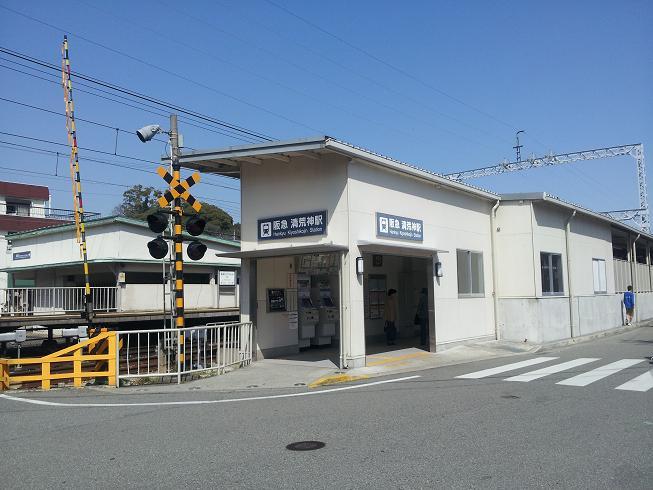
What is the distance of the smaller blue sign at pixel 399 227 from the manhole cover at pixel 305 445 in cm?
804

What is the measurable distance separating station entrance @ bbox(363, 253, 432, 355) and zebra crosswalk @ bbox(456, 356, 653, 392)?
3.57 metres

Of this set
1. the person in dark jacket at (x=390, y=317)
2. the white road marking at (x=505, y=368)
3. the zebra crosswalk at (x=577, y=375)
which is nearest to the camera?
the zebra crosswalk at (x=577, y=375)

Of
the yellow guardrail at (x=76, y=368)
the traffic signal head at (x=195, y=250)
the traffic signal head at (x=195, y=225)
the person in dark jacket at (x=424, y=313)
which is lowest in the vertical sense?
the yellow guardrail at (x=76, y=368)

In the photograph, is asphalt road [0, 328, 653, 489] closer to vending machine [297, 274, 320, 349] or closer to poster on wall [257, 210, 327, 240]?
poster on wall [257, 210, 327, 240]

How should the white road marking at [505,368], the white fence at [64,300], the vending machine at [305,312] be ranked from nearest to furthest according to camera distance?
1. the white road marking at [505,368]
2. the vending machine at [305,312]
3. the white fence at [64,300]

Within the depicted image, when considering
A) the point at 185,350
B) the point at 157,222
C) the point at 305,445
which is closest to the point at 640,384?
the point at 305,445

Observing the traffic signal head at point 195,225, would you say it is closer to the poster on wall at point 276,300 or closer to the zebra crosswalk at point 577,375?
the poster on wall at point 276,300

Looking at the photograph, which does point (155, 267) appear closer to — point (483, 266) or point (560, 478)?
point (483, 266)

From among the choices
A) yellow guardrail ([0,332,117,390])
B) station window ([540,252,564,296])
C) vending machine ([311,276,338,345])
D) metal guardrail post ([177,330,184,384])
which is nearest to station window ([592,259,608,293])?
station window ([540,252,564,296])

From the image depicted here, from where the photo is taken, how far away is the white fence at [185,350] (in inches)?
465

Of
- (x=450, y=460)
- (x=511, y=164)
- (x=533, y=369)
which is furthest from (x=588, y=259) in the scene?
(x=511, y=164)

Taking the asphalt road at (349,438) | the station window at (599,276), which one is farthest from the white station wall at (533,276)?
the asphalt road at (349,438)

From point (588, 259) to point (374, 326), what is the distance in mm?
10825

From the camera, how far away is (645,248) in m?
35.4
